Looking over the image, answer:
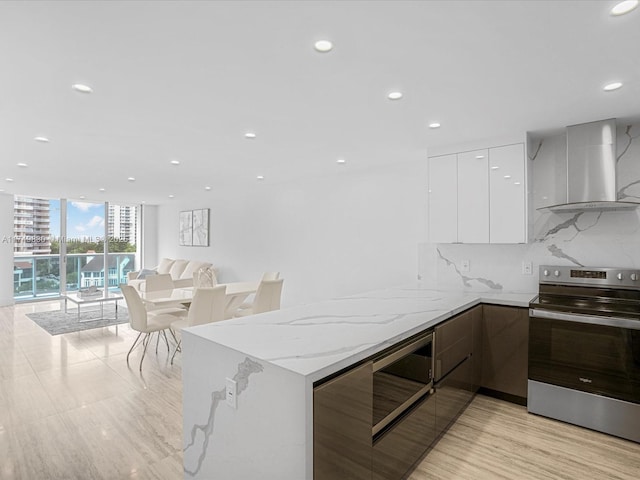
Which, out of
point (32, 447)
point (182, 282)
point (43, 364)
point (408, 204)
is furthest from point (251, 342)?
point (182, 282)

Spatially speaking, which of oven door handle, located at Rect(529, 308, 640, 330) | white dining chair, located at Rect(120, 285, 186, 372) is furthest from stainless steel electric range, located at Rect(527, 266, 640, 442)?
white dining chair, located at Rect(120, 285, 186, 372)

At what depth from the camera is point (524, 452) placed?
2.28 meters

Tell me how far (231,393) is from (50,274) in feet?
30.2

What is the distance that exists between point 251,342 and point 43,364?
375 cm

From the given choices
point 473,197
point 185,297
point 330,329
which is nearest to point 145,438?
point 330,329

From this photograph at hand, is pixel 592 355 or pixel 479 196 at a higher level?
pixel 479 196

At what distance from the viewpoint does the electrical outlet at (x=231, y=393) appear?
1511mm

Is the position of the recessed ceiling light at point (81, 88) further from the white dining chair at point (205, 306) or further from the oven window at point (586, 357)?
the oven window at point (586, 357)

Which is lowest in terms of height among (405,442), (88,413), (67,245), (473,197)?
(88,413)

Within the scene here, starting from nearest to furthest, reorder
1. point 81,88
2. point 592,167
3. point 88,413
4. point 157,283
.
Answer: point 81,88
point 88,413
point 592,167
point 157,283

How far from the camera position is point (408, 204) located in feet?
14.7

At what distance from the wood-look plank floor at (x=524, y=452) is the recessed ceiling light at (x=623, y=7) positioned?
8.10ft

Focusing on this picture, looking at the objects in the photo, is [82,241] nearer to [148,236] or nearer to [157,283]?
[148,236]

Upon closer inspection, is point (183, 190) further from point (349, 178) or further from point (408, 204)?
point (408, 204)
